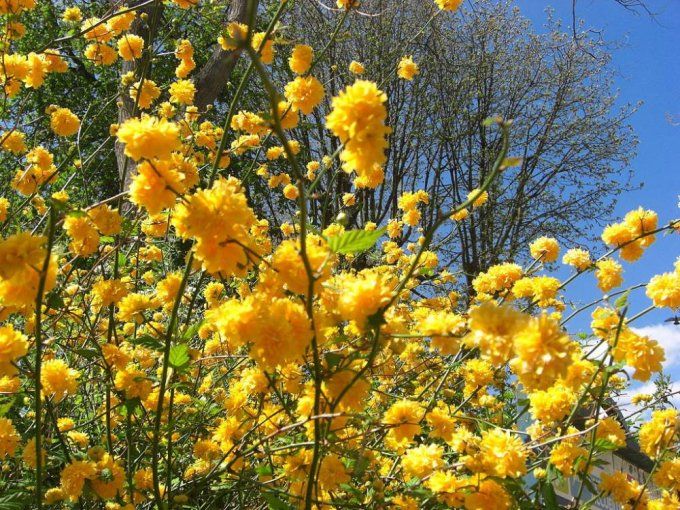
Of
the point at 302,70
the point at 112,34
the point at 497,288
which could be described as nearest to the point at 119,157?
the point at 112,34

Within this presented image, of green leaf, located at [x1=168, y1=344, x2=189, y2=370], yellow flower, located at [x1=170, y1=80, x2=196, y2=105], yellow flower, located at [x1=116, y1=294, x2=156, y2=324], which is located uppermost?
yellow flower, located at [x1=170, y1=80, x2=196, y2=105]

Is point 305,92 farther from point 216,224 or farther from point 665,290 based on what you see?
point 665,290

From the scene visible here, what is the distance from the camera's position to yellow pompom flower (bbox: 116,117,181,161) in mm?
1217

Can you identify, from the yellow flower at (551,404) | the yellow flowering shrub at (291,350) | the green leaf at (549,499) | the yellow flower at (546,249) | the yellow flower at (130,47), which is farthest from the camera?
the yellow flower at (130,47)

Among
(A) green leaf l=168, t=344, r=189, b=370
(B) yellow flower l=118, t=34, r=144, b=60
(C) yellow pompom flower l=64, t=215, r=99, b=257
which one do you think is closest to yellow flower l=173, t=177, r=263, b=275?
(A) green leaf l=168, t=344, r=189, b=370

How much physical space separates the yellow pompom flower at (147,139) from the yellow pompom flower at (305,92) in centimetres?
88

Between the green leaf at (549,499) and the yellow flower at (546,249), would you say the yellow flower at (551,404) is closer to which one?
the green leaf at (549,499)

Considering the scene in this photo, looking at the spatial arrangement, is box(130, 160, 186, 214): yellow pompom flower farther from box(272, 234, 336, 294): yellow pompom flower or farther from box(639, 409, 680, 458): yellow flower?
box(639, 409, 680, 458): yellow flower

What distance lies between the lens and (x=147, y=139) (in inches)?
48.4

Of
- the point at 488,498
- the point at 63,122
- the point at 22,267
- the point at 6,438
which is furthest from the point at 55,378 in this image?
the point at 63,122

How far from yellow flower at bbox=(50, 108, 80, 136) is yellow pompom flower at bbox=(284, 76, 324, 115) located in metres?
1.41

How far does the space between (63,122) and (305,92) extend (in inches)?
59.1

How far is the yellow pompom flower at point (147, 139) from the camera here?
1.22 metres

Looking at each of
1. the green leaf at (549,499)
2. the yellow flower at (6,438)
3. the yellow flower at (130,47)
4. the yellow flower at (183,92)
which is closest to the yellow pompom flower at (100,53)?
the yellow flower at (130,47)
